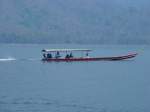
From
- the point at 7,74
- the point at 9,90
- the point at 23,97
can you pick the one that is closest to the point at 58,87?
the point at 9,90

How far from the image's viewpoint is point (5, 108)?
5322cm

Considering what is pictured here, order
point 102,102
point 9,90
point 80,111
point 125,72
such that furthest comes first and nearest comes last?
point 125,72
point 9,90
point 102,102
point 80,111

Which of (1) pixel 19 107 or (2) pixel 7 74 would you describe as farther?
(2) pixel 7 74

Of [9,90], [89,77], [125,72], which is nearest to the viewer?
[9,90]

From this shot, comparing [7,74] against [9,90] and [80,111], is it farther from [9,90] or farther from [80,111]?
[80,111]

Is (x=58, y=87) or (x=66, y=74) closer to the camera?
(x=58, y=87)

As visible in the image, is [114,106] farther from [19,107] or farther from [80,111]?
[19,107]

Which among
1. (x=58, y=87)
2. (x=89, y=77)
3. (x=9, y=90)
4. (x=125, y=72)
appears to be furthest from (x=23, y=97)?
(x=125, y=72)

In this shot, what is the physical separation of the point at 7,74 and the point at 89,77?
13.4m

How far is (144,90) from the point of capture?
6850 cm

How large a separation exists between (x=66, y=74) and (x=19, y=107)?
4130 cm

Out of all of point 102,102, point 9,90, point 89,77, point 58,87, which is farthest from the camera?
point 89,77

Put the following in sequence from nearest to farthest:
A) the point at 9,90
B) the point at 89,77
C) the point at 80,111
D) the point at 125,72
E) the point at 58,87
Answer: the point at 80,111 → the point at 9,90 → the point at 58,87 → the point at 89,77 → the point at 125,72

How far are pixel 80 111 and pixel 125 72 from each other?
156 feet
